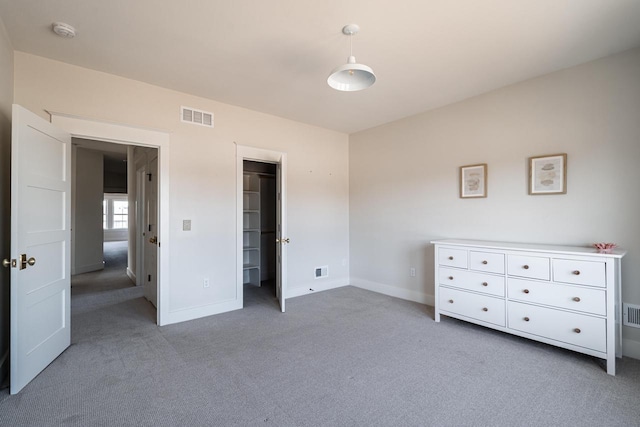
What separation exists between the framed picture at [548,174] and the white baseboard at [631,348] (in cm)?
A: 144

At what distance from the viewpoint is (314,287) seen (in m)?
4.84

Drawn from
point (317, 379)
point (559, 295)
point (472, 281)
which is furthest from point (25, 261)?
point (559, 295)

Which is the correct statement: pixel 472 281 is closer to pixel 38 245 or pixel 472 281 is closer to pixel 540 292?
pixel 540 292

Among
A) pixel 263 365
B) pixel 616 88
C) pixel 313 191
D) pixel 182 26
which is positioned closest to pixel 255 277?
pixel 313 191

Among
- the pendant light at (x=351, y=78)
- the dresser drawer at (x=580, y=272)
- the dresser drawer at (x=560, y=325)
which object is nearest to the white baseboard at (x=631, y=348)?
the dresser drawer at (x=560, y=325)

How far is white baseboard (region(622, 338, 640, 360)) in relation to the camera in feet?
8.43

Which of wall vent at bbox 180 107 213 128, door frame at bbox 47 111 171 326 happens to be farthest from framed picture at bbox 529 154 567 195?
door frame at bbox 47 111 171 326

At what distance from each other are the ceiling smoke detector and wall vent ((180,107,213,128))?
1.24m

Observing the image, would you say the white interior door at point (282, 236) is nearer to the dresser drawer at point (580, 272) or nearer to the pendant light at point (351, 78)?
the pendant light at point (351, 78)

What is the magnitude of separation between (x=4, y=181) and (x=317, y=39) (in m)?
2.85

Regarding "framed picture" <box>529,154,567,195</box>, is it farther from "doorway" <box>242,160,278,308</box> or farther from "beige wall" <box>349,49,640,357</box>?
"doorway" <box>242,160,278,308</box>

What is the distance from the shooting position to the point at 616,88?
8.87 feet

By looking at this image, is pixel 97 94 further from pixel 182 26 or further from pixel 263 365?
pixel 263 365

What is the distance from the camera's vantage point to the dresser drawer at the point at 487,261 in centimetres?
300
